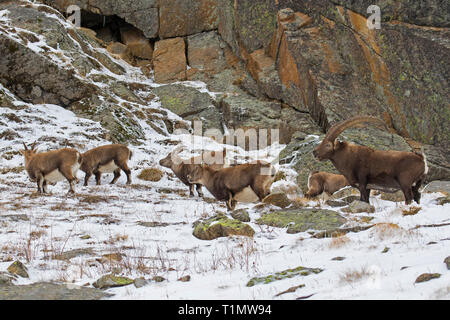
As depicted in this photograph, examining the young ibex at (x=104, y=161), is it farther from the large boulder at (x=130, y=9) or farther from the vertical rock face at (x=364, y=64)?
the large boulder at (x=130, y=9)

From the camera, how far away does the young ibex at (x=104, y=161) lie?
16.8 m

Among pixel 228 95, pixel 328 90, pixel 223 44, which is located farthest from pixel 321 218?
pixel 223 44

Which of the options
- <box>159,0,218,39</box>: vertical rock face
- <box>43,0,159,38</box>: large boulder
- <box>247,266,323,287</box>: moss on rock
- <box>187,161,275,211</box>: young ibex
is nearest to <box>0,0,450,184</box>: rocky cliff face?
<box>159,0,218,39</box>: vertical rock face

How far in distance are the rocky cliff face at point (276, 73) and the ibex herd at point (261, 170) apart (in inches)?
182

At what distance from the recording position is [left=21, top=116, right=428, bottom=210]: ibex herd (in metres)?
10.0

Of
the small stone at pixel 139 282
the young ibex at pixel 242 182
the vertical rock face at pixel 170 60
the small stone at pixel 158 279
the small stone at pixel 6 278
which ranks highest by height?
the vertical rock face at pixel 170 60

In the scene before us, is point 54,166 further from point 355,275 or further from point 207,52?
point 207,52

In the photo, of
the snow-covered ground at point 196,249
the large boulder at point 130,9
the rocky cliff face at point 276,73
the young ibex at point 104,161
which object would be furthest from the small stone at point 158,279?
the large boulder at point 130,9

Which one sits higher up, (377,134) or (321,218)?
(377,134)

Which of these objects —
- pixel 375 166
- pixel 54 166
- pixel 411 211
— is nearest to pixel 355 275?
pixel 411 211
